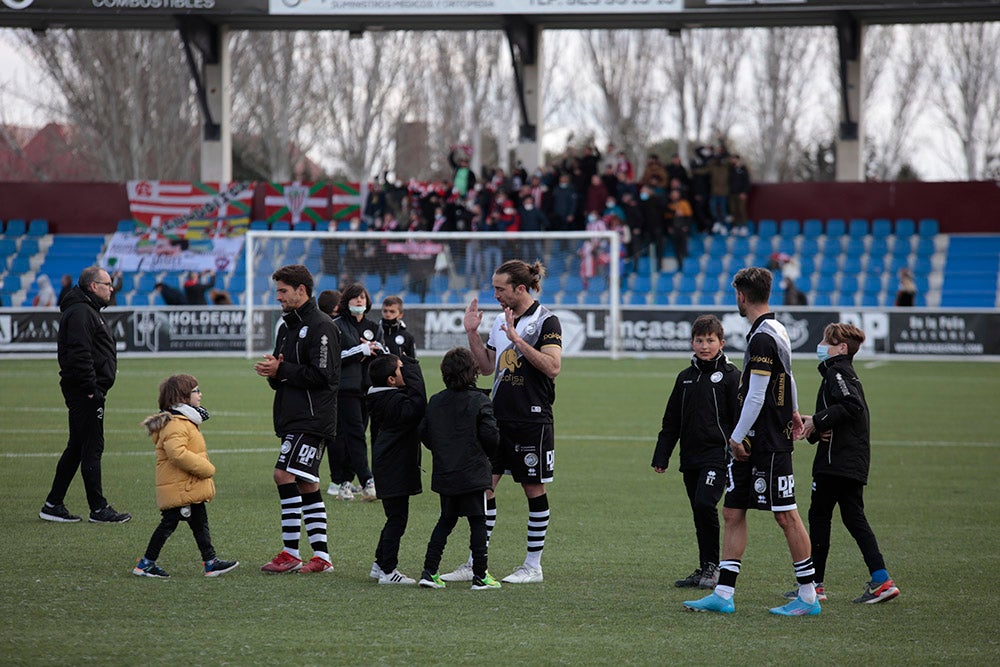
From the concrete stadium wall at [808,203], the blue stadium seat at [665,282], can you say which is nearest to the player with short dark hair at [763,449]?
the blue stadium seat at [665,282]

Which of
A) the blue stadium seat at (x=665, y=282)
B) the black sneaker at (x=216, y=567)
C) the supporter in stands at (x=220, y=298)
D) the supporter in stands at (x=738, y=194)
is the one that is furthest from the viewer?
the supporter in stands at (x=738, y=194)

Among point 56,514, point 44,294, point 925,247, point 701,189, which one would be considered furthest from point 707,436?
point 44,294

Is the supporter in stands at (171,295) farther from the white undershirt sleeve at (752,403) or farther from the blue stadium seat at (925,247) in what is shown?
the white undershirt sleeve at (752,403)

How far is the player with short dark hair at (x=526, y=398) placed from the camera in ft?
25.7

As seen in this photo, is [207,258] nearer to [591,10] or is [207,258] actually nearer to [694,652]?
[591,10]

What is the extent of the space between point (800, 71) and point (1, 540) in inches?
1959

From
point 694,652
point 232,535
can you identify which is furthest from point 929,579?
point 232,535

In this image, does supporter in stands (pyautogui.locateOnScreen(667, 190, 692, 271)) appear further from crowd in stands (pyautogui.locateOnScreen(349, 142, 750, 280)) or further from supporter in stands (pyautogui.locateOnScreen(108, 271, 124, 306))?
supporter in stands (pyautogui.locateOnScreen(108, 271, 124, 306))

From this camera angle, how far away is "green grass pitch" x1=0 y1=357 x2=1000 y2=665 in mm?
6301

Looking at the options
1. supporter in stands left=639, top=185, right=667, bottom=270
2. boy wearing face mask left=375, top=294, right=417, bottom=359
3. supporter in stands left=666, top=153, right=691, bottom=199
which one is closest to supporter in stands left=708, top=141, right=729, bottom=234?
supporter in stands left=666, top=153, right=691, bottom=199

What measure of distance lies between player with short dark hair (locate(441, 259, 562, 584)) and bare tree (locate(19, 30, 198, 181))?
4317 centimetres

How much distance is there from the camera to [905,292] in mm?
29797

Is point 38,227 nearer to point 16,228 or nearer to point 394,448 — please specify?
point 16,228

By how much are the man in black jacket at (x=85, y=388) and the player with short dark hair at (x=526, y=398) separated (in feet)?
11.6
